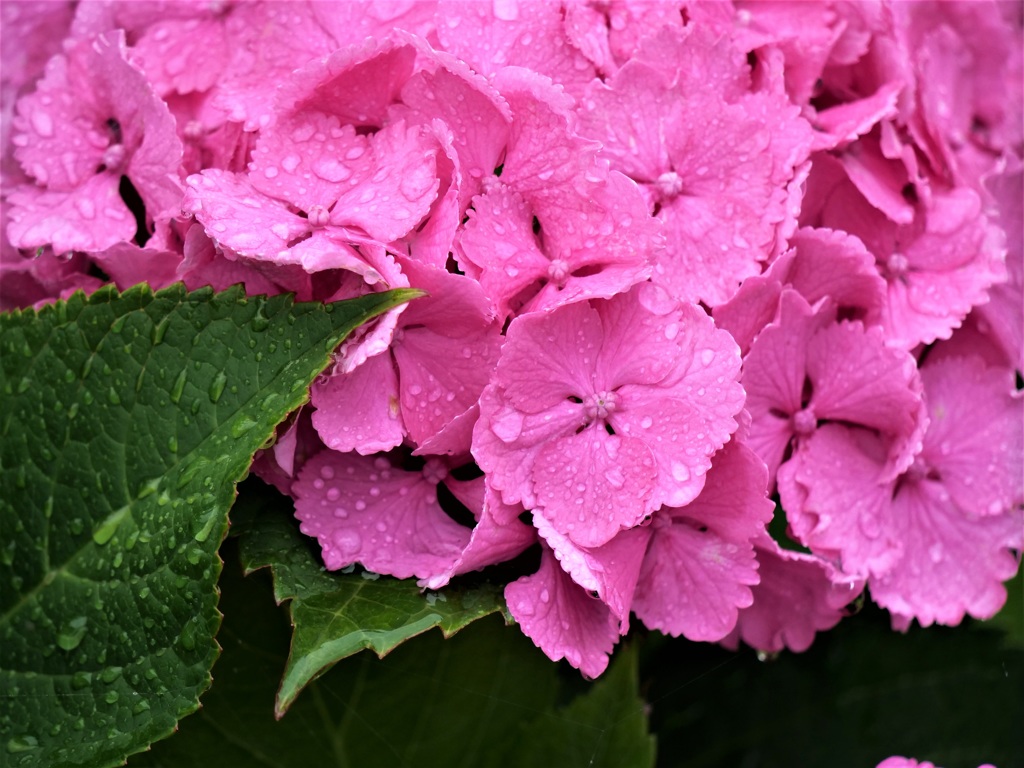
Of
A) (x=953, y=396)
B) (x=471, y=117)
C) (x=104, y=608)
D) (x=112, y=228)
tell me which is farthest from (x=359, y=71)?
(x=953, y=396)

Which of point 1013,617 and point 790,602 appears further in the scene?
point 1013,617

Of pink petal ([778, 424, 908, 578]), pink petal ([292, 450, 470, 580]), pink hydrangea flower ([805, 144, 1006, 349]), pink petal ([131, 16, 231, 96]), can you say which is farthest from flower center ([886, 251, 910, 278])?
pink petal ([131, 16, 231, 96])

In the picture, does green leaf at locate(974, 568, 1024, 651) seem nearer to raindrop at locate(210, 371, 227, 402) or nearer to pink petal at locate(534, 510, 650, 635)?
pink petal at locate(534, 510, 650, 635)

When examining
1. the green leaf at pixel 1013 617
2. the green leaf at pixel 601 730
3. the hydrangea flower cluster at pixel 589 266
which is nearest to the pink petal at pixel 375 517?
the hydrangea flower cluster at pixel 589 266

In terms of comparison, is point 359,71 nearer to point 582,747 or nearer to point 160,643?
point 160,643

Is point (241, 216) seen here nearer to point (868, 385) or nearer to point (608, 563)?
point (608, 563)

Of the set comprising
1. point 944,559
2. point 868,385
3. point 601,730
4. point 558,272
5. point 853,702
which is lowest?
point 853,702

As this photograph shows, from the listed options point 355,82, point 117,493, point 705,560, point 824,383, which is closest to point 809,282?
point 824,383
